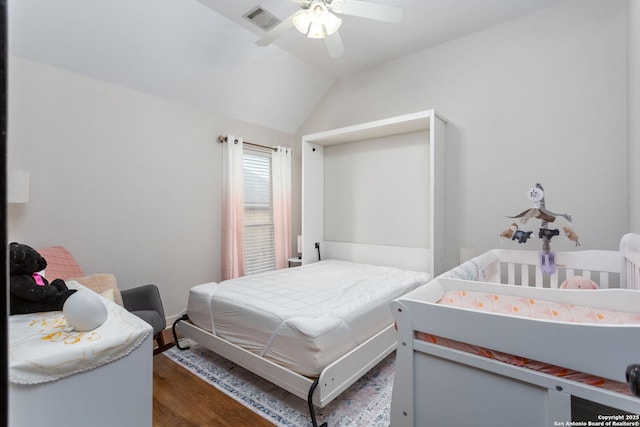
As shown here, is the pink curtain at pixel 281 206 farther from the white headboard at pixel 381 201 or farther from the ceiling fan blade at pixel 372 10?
the ceiling fan blade at pixel 372 10

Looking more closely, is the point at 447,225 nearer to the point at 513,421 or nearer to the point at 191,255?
the point at 513,421

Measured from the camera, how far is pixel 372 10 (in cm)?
182

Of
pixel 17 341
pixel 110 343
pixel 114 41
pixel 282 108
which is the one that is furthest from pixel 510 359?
pixel 282 108

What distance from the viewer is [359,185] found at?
3.53 metres

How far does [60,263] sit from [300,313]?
1.76 meters

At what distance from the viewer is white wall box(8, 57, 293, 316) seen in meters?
2.12

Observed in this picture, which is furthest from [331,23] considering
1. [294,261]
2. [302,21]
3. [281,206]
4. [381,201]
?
[294,261]

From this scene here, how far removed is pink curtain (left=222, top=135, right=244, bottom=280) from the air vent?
46.1 inches

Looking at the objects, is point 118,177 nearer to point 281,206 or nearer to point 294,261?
point 281,206

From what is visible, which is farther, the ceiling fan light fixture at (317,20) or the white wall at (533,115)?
the white wall at (533,115)

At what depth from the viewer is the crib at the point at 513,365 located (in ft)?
2.37

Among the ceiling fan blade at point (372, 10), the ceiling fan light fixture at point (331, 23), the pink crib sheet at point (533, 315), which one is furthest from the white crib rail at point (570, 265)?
the ceiling fan light fixture at point (331, 23)

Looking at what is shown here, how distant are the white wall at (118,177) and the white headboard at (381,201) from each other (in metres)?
1.06

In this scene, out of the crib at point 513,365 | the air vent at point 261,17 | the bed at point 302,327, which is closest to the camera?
the crib at point 513,365
